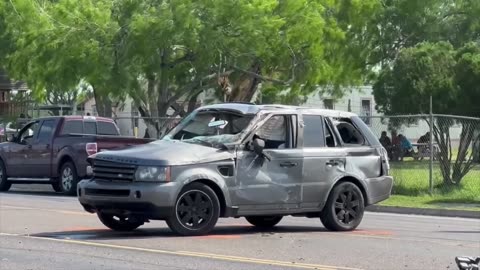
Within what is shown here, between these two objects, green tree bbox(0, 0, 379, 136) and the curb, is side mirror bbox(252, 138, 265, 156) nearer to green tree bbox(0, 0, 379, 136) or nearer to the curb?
the curb

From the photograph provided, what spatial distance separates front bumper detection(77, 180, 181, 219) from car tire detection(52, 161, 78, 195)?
10837 mm

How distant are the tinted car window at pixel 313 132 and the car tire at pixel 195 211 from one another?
1913 millimetres

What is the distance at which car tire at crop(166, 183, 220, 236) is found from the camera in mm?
12977

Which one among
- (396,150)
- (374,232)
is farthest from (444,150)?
(374,232)

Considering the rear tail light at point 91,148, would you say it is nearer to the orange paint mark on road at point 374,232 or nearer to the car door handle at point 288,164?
the orange paint mark on road at point 374,232

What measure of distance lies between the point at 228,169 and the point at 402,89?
2935 centimetres

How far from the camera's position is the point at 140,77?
33156 millimetres

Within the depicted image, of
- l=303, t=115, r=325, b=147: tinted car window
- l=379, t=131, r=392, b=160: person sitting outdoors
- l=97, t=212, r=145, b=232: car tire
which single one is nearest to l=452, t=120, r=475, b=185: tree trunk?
l=379, t=131, r=392, b=160: person sitting outdoors

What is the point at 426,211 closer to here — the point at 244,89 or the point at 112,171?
the point at 112,171

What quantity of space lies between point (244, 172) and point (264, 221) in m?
1.75

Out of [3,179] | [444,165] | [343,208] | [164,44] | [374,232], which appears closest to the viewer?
[343,208]

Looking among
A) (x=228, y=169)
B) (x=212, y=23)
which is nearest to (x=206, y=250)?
(x=228, y=169)

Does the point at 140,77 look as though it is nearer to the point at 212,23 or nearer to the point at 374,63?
the point at 212,23

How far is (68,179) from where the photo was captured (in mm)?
24031
